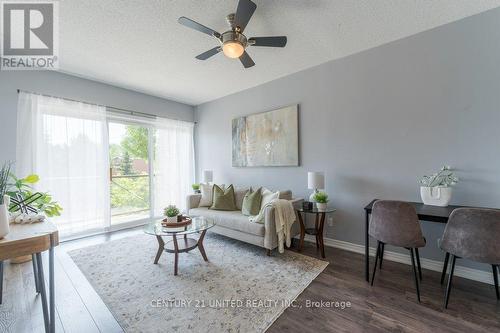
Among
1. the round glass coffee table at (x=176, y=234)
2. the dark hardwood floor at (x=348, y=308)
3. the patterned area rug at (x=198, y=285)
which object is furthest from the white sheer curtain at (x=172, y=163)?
the dark hardwood floor at (x=348, y=308)

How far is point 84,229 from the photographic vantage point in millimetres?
3473

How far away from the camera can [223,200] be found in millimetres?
3574

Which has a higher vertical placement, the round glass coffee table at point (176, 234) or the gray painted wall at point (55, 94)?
the gray painted wall at point (55, 94)

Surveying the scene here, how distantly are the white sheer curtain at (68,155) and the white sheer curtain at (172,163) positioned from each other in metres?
0.97

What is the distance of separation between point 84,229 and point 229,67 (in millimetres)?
3611

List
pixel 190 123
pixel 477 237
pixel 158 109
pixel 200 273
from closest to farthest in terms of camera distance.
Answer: pixel 477 237, pixel 200 273, pixel 158 109, pixel 190 123

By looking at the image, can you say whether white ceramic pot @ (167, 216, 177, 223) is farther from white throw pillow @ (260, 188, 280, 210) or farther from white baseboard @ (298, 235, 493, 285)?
white baseboard @ (298, 235, 493, 285)

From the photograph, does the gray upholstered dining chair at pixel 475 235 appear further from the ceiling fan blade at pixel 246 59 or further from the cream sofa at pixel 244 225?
the ceiling fan blade at pixel 246 59

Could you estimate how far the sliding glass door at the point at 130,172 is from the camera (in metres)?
3.98

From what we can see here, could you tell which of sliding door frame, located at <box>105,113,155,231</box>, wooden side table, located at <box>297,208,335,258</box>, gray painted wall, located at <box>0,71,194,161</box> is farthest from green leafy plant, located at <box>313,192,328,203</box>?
gray painted wall, located at <box>0,71,194,161</box>

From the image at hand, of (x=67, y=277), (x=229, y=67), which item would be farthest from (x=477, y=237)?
(x=67, y=277)

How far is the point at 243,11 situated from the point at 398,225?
7.68ft

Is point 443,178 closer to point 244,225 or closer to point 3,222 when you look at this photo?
point 244,225

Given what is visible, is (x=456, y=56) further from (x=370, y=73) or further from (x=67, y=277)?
(x=67, y=277)
